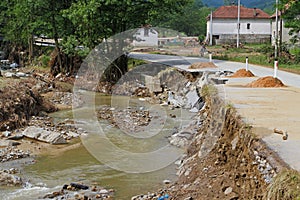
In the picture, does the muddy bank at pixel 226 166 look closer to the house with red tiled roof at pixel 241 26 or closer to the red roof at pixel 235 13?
the house with red tiled roof at pixel 241 26

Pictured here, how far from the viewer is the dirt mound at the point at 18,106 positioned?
667 inches

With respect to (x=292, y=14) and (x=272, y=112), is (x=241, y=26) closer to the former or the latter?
(x=292, y=14)

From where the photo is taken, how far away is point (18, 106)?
18141 millimetres

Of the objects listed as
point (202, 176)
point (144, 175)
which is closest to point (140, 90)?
point (144, 175)

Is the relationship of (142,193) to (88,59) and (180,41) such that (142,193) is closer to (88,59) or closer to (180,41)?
(88,59)

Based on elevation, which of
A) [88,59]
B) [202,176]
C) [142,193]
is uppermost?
[88,59]

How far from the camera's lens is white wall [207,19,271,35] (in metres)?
56.7

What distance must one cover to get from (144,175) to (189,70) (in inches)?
503

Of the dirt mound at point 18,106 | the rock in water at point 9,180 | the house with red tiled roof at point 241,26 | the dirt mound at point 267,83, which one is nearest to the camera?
the rock in water at point 9,180

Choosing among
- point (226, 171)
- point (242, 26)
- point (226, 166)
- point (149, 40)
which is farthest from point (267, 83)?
point (242, 26)

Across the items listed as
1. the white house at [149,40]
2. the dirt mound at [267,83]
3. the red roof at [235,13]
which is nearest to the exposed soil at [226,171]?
the dirt mound at [267,83]

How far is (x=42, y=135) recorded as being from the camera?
15.5 meters

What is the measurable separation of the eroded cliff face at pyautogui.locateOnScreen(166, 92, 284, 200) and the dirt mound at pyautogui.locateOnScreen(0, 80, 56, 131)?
7.58m

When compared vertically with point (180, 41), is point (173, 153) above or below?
below
